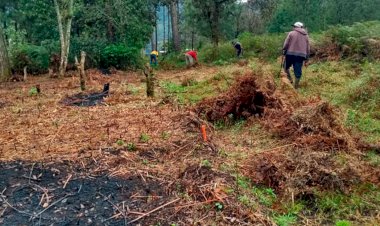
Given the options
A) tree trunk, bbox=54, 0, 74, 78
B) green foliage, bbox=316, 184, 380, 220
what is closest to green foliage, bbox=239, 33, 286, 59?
tree trunk, bbox=54, 0, 74, 78

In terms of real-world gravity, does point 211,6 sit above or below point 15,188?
above

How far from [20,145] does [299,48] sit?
6501 mm

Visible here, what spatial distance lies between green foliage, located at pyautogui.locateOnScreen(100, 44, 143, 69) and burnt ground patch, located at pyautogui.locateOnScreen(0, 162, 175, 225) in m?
12.8

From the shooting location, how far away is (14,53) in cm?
1543

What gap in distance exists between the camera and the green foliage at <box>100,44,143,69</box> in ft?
55.0

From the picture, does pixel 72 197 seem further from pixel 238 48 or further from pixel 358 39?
pixel 238 48

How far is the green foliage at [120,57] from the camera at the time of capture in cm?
1677

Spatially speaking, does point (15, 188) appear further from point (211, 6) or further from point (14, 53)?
point (211, 6)

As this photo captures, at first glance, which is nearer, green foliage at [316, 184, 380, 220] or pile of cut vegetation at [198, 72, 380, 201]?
green foliage at [316, 184, 380, 220]

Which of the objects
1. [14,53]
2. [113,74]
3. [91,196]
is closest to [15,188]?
[91,196]

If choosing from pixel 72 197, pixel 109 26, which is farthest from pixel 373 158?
pixel 109 26

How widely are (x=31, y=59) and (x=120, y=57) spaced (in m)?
3.67

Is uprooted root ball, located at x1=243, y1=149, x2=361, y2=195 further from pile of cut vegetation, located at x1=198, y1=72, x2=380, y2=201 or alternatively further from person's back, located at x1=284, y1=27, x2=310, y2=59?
person's back, located at x1=284, y1=27, x2=310, y2=59

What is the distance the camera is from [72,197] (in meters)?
3.74
